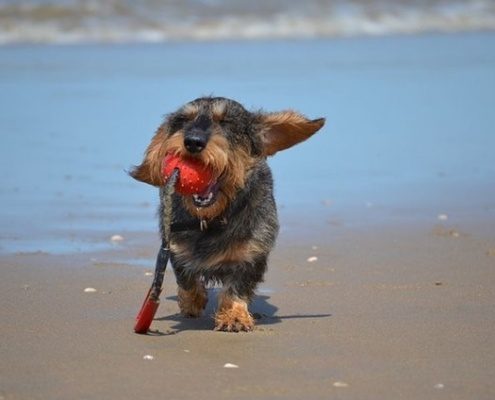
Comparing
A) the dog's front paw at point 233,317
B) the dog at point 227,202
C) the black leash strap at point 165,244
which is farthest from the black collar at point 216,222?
the dog's front paw at point 233,317

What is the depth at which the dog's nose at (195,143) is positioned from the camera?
17.8 feet

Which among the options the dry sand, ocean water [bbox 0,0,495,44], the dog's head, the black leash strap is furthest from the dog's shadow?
ocean water [bbox 0,0,495,44]

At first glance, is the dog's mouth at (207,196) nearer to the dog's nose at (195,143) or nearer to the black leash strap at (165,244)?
the black leash strap at (165,244)

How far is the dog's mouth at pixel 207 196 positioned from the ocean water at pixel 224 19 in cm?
1917

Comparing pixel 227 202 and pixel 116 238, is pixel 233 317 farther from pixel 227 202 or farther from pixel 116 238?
pixel 116 238

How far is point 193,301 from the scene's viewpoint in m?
6.25

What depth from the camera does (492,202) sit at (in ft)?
31.1

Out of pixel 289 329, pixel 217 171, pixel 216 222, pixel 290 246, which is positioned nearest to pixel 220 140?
pixel 217 171

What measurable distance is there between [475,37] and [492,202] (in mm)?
15683

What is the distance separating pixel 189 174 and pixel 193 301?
102 cm

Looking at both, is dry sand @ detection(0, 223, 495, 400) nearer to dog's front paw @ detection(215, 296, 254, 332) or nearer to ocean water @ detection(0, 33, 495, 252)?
dog's front paw @ detection(215, 296, 254, 332)

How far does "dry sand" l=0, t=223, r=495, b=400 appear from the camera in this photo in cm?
463


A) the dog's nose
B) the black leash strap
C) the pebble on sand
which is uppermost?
the dog's nose

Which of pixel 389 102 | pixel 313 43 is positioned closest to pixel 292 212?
pixel 389 102
